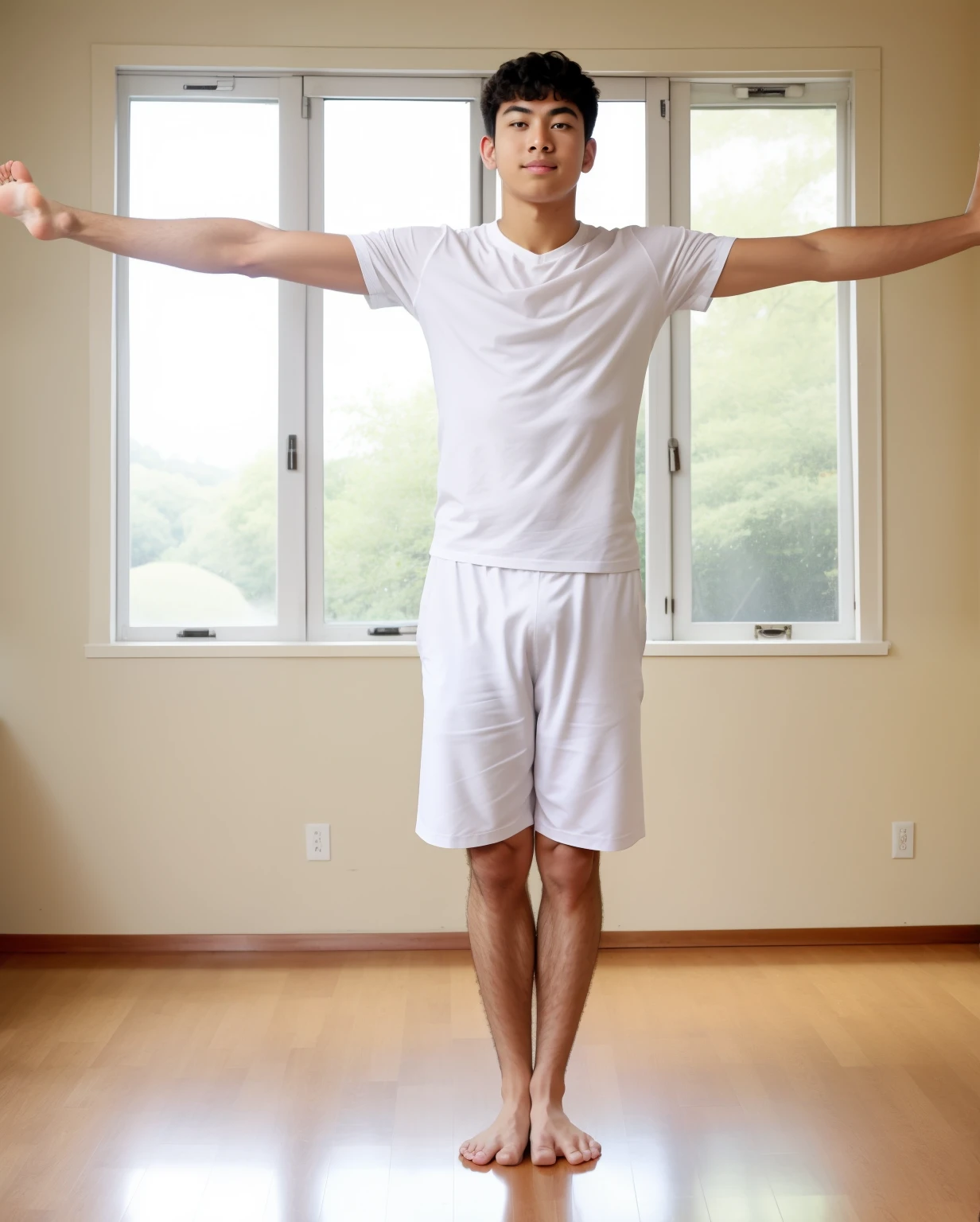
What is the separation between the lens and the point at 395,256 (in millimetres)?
1834

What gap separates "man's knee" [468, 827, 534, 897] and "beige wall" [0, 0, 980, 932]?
46.5 inches

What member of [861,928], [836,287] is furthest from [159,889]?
[836,287]

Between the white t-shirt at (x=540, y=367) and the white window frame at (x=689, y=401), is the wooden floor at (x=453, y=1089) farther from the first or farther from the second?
the white t-shirt at (x=540, y=367)

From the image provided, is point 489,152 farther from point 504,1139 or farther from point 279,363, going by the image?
point 504,1139

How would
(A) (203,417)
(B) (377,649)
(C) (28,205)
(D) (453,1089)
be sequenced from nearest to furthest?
1. (C) (28,205)
2. (D) (453,1089)
3. (B) (377,649)
4. (A) (203,417)

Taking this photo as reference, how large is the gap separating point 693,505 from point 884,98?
1.23 metres

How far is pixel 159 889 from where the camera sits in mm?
3062

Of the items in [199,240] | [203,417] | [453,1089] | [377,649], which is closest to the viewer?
[199,240]

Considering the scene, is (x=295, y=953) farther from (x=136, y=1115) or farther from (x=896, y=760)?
(x=896, y=760)

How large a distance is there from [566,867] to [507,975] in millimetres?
218

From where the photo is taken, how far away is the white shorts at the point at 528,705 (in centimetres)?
179

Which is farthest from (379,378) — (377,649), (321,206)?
(377,649)

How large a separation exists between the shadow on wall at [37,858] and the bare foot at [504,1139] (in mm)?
1566

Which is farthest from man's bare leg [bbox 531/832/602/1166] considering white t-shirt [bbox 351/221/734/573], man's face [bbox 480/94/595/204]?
man's face [bbox 480/94/595/204]
